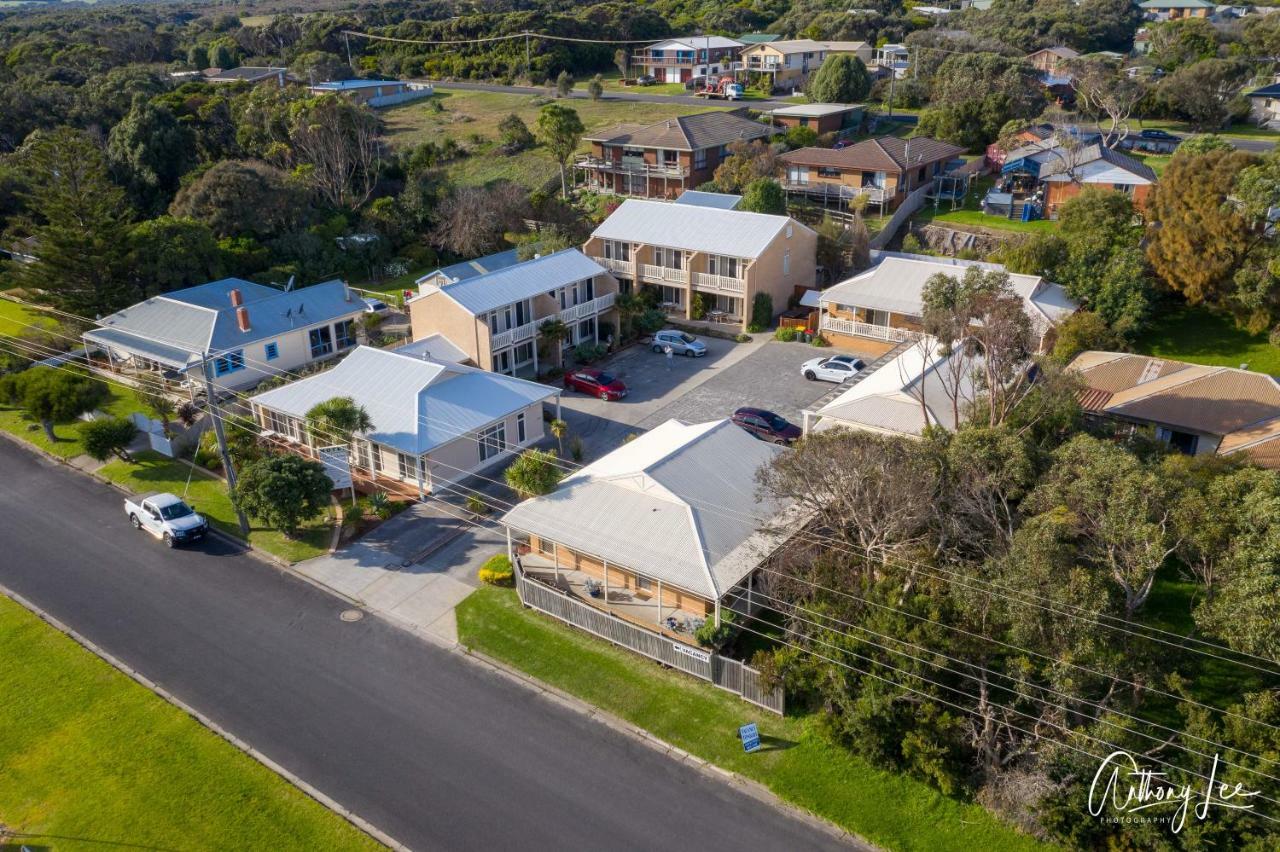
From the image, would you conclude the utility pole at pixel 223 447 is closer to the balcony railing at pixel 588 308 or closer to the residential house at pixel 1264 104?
the balcony railing at pixel 588 308

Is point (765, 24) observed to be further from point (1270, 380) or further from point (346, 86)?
point (1270, 380)

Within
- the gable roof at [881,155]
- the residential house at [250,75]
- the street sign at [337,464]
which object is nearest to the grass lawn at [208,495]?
the street sign at [337,464]

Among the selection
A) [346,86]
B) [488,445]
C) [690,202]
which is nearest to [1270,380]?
[488,445]

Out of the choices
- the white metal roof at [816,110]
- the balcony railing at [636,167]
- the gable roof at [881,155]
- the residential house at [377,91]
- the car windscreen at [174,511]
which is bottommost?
the car windscreen at [174,511]

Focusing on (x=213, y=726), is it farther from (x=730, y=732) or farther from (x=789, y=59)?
(x=789, y=59)

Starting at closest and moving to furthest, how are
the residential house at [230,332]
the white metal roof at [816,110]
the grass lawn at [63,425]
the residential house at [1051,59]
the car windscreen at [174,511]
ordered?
1. the car windscreen at [174,511]
2. the grass lawn at [63,425]
3. the residential house at [230,332]
4. the white metal roof at [816,110]
5. the residential house at [1051,59]

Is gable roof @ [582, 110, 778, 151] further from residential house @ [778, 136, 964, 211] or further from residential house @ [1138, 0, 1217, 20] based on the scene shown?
residential house @ [1138, 0, 1217, 20]

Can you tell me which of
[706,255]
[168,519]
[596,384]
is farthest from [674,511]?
[706,255]

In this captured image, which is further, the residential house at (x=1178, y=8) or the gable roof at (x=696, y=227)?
the residential house at (x=1178, y=8)

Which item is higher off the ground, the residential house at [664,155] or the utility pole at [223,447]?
the residential house at [664,155]
